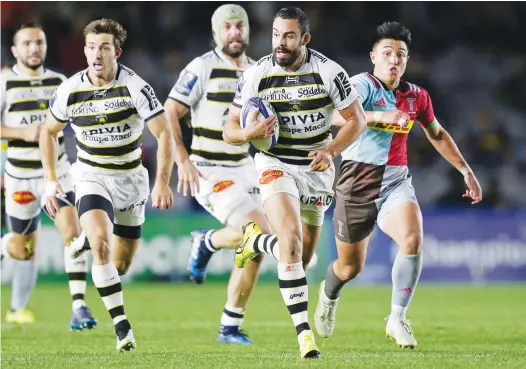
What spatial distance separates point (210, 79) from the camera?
10.5 meters

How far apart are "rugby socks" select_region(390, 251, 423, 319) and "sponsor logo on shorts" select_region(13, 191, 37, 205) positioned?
14.6 feet

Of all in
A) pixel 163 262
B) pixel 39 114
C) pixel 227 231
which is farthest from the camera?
pixel 163 262

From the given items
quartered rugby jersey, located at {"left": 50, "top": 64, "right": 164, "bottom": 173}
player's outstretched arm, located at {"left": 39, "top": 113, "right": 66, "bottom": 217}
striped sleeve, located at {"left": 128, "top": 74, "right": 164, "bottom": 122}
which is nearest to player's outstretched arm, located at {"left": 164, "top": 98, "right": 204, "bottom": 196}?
quartered rugby jersey, located at {"left": 50, "top": 64, "right": 164, "bottom": 173}

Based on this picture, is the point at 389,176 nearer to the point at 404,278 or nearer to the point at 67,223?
the point at 404,278

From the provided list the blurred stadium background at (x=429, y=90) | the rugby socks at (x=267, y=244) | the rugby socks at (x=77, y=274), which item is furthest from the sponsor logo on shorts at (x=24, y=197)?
the blurred stadium background at (x=429, y=90)

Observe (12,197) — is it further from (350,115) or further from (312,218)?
(350,115)

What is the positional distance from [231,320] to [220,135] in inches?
67.4

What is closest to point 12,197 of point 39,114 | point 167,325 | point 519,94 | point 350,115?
point 39,114

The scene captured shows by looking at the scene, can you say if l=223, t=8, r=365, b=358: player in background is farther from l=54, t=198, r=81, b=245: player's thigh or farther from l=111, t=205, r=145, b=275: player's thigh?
l=54, t=198, r=81, b=245: player's thigh

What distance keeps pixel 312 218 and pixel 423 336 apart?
1924 mm

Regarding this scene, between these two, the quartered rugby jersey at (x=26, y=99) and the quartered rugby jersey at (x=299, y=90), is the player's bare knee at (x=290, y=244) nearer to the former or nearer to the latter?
the quartered rugby jersey at (x=299, y=90)

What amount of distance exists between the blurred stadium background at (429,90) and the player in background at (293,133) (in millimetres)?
8341

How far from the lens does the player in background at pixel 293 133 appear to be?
819 cm

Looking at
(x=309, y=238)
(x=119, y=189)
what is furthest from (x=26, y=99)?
(x=309, y=238)
